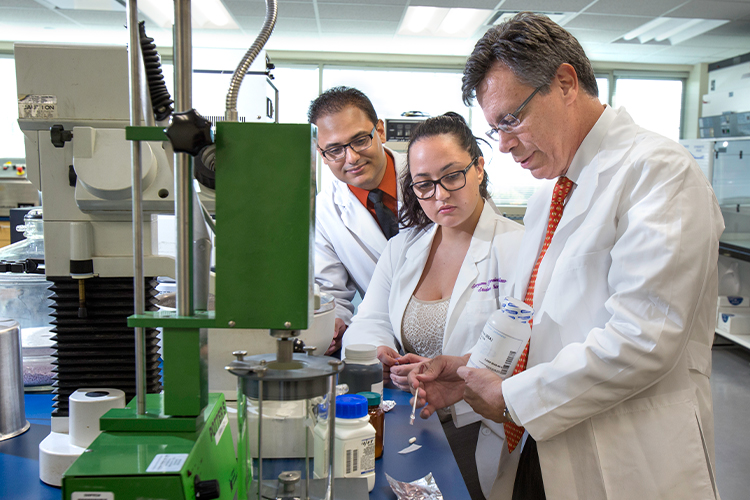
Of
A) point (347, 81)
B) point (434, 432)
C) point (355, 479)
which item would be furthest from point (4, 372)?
point (347, 81)

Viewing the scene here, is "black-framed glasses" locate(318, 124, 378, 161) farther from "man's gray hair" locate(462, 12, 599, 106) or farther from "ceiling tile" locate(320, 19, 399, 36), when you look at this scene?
"ceiling tile" locate(320, 19, 399, 36)

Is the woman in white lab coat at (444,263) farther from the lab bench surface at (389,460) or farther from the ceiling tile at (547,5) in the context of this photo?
the ceiling tile at (547,5)

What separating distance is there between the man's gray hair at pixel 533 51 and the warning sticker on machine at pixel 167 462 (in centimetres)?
99

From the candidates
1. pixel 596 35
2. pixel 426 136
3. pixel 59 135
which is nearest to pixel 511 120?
pixel 426 136

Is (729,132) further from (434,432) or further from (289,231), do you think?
(289,231)

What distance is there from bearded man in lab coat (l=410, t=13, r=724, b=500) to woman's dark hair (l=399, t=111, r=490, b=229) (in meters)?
0.49

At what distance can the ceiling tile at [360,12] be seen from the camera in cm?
430

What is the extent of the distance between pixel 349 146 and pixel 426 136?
1.35 ft

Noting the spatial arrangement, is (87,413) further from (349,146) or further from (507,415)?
(349,146)

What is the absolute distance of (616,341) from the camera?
0.99 meters

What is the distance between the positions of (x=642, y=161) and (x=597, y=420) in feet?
1.74

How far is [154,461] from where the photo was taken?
680 mm

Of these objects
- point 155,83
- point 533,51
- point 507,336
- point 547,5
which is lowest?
point 507,336

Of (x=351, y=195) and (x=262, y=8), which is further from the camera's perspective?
(x=262, y=8)
